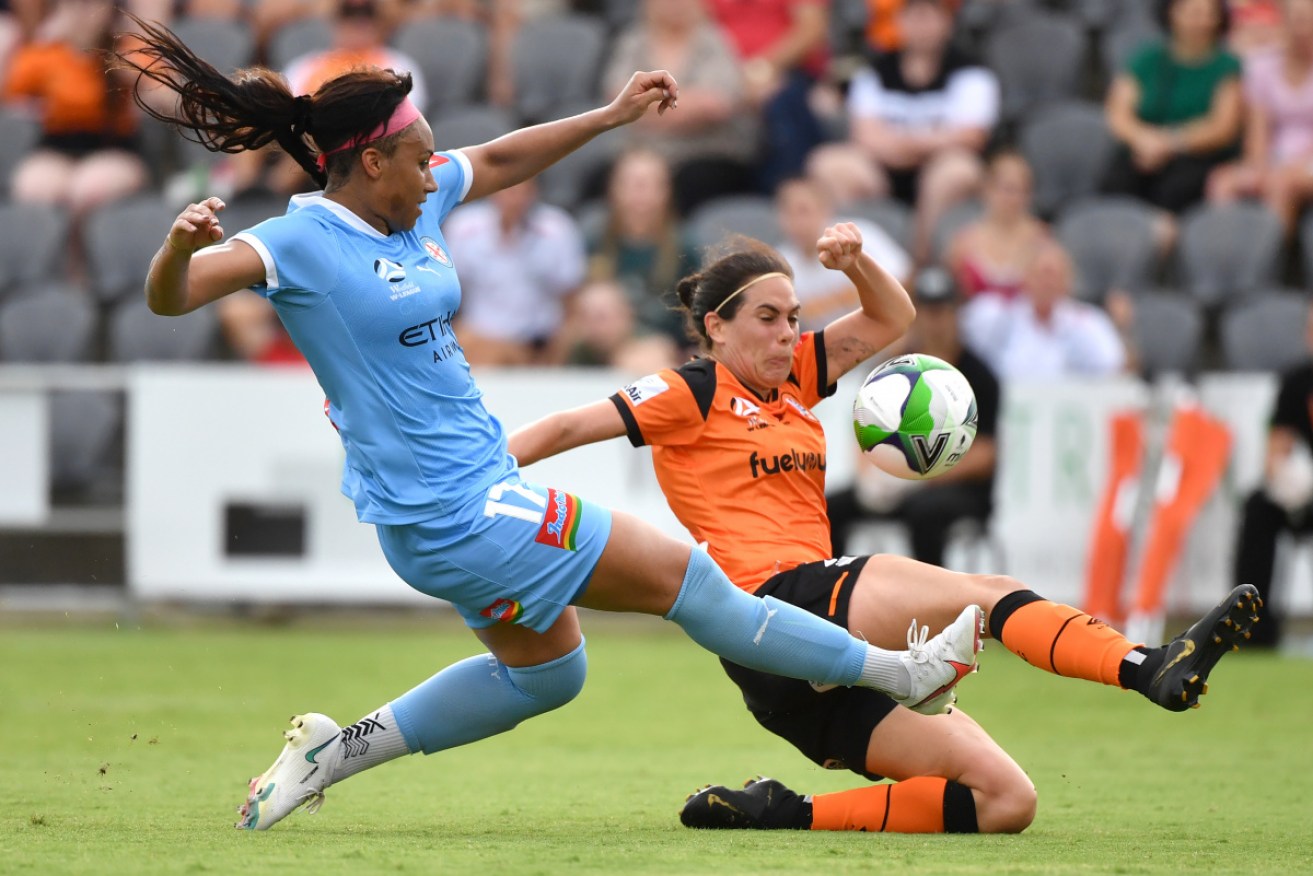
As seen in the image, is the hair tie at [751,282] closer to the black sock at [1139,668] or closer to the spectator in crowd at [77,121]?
the black sock at [1139,668]

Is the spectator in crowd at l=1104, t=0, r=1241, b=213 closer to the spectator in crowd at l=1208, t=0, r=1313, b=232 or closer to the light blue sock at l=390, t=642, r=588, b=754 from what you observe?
the spectator in crowd at l=1208, t=0, r=1313, b=232

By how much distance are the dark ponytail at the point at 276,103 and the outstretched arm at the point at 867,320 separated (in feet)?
4.80

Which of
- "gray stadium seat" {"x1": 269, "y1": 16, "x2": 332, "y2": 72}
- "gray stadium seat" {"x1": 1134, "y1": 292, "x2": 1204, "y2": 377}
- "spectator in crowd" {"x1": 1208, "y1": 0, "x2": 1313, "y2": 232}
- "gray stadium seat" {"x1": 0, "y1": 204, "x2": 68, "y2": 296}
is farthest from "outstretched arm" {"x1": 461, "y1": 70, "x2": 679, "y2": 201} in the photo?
"gray stadium seat" {"x1": 269, "y1": 16, "x2": 332, "y2": 72}

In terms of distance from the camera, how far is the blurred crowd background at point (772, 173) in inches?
466

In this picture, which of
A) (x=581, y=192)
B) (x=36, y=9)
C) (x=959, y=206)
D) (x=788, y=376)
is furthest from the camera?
Result: (x=36, y=9)

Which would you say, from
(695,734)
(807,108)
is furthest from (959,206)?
(695,734)

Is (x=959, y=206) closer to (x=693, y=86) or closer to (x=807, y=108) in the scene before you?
(x=807, y=108)

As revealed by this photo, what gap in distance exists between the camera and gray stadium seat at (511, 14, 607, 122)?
46.1 feet

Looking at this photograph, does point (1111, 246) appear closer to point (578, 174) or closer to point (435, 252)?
point (578, 174)

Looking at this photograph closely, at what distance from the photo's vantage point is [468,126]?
43.6ft

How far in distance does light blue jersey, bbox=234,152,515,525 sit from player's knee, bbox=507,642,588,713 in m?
0.62

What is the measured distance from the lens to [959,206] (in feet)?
41.7

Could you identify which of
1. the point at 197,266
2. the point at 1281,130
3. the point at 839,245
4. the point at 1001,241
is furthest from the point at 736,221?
the point at 197,266

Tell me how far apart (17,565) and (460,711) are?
22.8 ft
